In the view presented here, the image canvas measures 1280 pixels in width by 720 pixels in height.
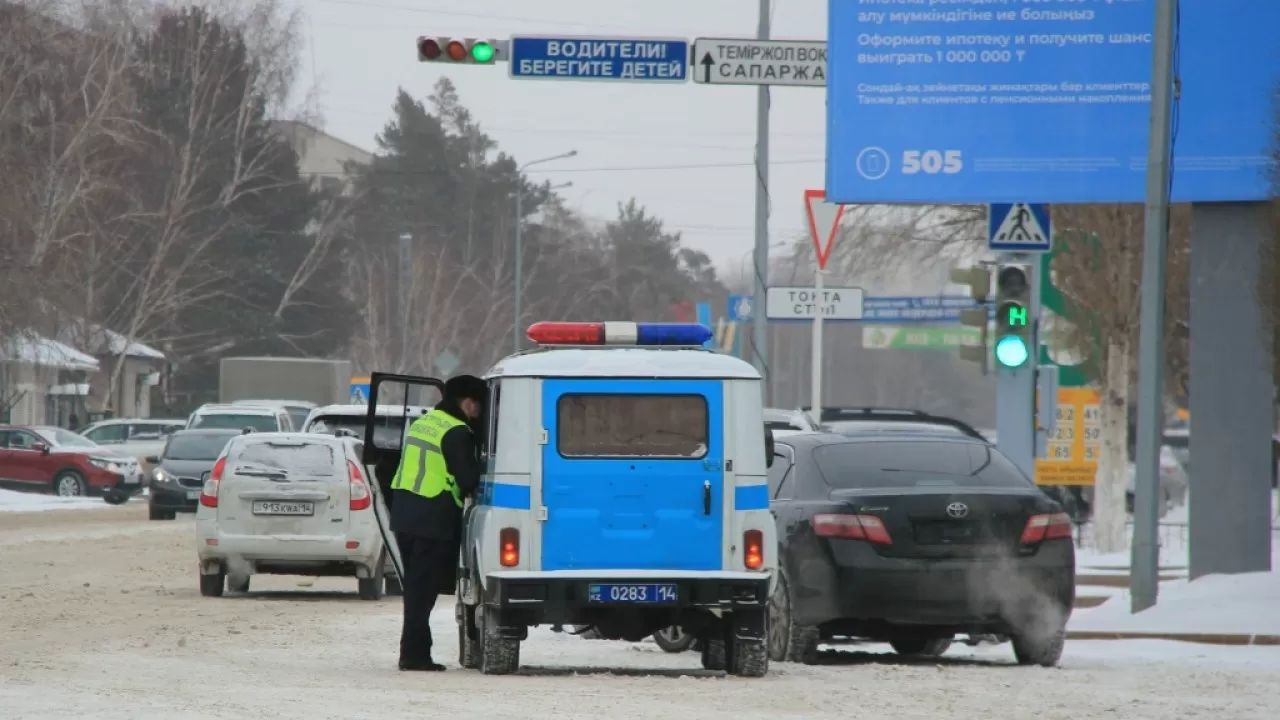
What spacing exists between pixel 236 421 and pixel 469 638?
2743cm

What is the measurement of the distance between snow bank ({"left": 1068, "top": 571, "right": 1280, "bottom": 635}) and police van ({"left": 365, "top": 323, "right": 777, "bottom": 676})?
16.7ft

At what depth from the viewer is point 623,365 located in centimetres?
1306

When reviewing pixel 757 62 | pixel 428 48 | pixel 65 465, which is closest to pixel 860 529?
pixel 428 48

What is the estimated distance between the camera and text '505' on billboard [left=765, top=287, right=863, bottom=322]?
25781mm

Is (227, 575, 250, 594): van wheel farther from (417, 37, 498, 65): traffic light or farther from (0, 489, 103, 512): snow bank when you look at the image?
(0, 489, 103, 512): snow bank

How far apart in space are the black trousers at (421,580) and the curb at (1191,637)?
5.37 meters

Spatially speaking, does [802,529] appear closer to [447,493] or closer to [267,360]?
[447,493]

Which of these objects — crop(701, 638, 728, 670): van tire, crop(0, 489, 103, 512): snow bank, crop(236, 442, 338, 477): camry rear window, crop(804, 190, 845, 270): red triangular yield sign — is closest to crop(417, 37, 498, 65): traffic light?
crop(804, 190, 845, 270): red triangular yield sign

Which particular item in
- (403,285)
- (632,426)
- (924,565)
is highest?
(403,285)

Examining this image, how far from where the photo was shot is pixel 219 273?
6981cm

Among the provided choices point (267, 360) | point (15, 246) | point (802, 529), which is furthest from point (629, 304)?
point (802, 529)

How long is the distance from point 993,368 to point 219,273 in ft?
169

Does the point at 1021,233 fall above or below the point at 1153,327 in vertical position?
above

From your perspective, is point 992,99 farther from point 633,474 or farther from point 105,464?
point 105,464
